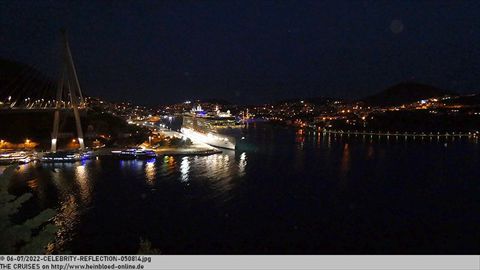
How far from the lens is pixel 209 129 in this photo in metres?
17.0

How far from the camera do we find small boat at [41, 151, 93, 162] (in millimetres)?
10268

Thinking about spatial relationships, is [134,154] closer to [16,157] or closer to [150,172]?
[150,172]

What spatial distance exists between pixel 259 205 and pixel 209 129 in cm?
1067

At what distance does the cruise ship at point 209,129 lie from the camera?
14.3m

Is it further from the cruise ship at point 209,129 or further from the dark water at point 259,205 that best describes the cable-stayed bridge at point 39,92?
the cruise ship at point 209,129

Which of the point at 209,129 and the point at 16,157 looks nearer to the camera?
the point at 16,157

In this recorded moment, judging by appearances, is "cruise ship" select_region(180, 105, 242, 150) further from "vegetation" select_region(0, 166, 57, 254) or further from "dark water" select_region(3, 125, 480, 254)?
"vegetation" select_region(0, 166, 57, 254)

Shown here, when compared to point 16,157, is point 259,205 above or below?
below

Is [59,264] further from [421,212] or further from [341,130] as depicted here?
[341,130]

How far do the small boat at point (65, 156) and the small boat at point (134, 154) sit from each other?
2.59 feet

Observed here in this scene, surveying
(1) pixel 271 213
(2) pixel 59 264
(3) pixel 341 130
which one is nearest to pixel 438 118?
(3) pixel 341 130

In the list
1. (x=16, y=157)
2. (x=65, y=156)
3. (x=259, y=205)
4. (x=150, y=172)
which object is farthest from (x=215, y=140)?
(x=259, y=205)

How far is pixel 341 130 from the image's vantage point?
25.5 m

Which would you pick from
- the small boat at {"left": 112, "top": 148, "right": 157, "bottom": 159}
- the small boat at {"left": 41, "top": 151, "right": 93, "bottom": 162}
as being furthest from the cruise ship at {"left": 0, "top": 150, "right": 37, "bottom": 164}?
the small boat at {"left": 112, "top": 148, "right": 157, "bottom": 159}
